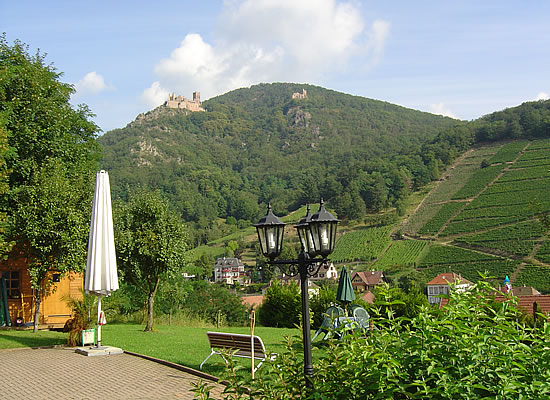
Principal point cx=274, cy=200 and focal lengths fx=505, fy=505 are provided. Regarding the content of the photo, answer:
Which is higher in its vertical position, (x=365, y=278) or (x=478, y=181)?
(x=478, y=181)

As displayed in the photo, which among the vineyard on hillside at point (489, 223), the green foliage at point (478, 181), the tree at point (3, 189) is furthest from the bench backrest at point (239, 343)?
the green foliage at point (478, 181)

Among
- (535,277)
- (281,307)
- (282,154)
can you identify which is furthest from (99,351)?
(282,154)

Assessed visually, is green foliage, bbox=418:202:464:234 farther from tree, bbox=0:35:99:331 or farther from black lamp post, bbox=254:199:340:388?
black lamp post, bbox=254:199:340:388

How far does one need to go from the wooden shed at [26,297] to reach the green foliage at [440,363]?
14395 mm

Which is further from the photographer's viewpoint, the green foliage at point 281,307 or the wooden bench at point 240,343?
the green foliage at point 281,307

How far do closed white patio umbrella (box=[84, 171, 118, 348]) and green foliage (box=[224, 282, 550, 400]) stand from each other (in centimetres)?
734

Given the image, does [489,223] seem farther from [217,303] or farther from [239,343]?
[239,343]

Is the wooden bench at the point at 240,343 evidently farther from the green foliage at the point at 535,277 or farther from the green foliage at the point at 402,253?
the green foliage at the point at 402,253

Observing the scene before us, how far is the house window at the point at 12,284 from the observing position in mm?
16438

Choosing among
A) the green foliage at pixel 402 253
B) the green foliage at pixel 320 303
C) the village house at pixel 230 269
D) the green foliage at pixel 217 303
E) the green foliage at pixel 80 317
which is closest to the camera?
the green foliage at pixel 80 317

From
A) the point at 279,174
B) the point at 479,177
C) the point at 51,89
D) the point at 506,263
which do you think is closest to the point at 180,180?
the point at 279,174

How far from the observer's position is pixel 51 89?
60.1ft

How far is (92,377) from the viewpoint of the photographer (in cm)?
816

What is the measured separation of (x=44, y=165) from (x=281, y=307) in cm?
974
